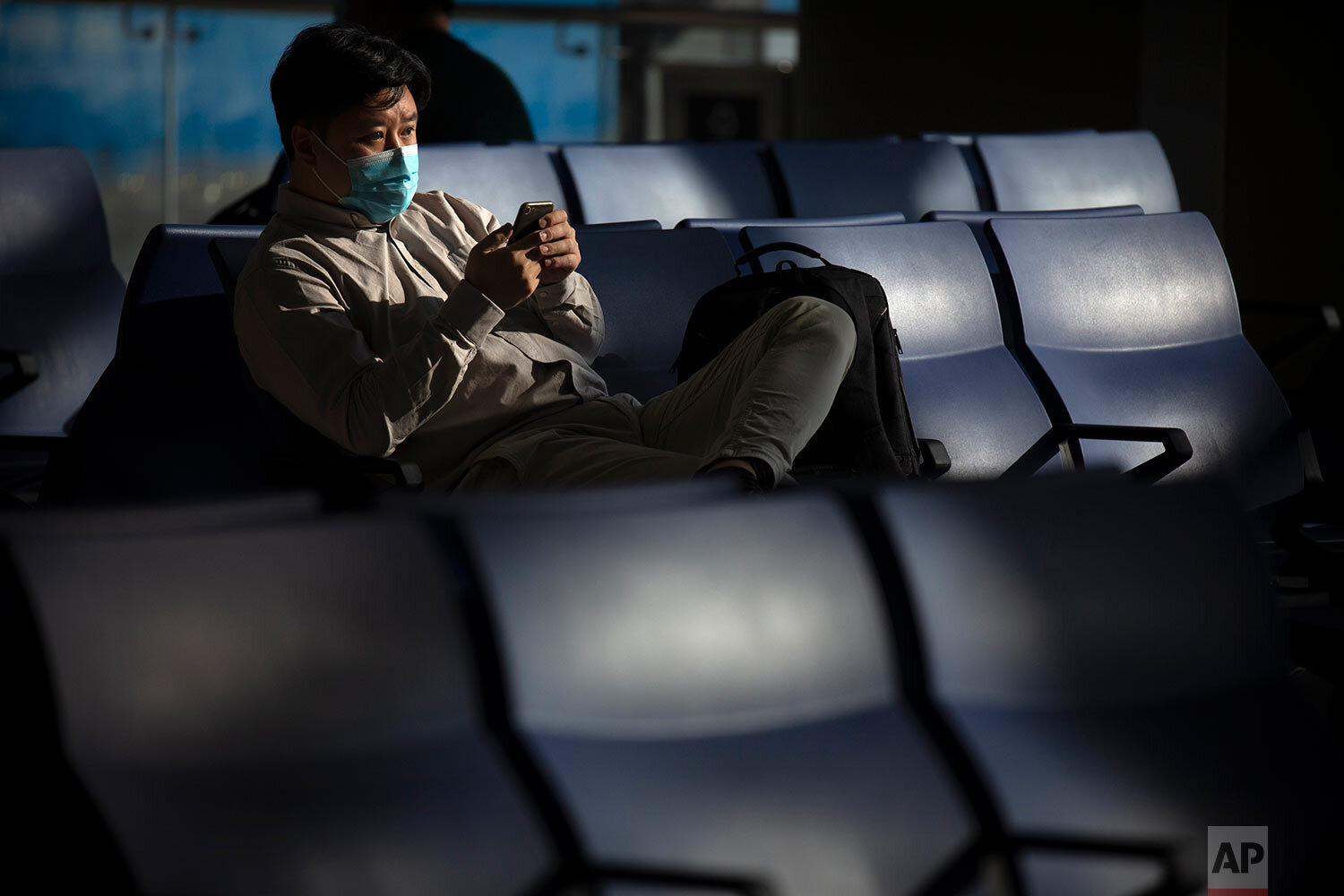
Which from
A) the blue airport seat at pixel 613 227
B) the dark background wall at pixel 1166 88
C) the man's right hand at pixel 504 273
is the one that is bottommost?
the man's right hand at pixel 504 273

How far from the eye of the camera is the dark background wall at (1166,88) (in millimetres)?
5672

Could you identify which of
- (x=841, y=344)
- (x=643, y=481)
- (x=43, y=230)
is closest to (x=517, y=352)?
(x=643, y=481)

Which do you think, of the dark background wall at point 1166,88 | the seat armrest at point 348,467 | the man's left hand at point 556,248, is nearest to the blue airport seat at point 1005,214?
the man's left hand at point 556,248

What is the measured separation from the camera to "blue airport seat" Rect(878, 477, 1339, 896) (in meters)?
1.09

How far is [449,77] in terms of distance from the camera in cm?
368

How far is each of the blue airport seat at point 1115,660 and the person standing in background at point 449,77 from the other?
281 cm

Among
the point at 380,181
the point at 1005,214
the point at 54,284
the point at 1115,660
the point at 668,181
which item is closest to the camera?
the point at 1115,660

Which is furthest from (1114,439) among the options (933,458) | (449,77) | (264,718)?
(449,77)

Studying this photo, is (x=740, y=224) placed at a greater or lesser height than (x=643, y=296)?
greater

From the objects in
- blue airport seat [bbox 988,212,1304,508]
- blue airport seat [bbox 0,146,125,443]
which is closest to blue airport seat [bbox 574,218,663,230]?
blue airport seat [bbox 988,212,1304,508]

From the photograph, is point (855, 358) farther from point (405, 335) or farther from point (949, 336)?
point (405, 335)

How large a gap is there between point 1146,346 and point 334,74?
165cm

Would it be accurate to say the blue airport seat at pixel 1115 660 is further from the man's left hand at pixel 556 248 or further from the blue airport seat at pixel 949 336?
the blue airport seat at pixel 949 336

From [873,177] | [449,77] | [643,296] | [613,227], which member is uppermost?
[449,77]
